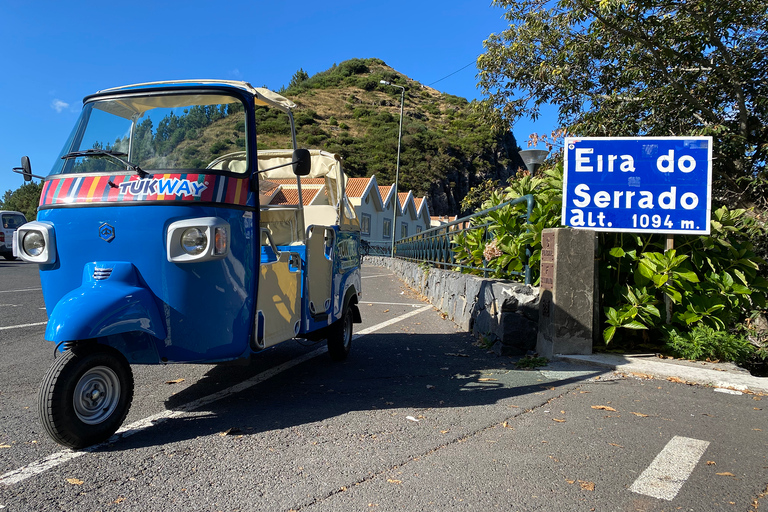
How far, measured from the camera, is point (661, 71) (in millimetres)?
10297

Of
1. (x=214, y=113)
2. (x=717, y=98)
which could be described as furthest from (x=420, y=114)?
(x=214, y=113)

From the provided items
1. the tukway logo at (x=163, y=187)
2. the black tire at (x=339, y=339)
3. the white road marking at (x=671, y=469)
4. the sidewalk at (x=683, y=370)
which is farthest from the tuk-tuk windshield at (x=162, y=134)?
the sidewalk at (x=683, y=370)

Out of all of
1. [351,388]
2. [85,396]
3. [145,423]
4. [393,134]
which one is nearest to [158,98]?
[85,396]

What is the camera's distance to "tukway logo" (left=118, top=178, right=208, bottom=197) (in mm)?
3797

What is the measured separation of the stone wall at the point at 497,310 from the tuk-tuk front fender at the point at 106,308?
12.7ft

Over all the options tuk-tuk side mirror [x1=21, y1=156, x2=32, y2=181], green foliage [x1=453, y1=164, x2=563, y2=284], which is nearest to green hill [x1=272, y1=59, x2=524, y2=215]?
green foliage [x1=453, y1=164, x2=563, y2=284]

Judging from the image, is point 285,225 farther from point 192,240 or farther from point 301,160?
point 192,240

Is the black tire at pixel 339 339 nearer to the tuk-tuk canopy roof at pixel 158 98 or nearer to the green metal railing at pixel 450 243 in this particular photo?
the green metal railing at pixel 450 243

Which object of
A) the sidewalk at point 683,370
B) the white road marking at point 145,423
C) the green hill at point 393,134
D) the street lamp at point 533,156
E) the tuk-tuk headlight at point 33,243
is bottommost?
the white road marking at point 145,423

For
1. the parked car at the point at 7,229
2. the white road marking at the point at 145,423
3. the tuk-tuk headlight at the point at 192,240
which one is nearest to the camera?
the white road marking at the point at 145,423

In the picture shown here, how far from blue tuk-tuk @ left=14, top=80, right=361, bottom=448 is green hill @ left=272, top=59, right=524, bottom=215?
58467 millimetres

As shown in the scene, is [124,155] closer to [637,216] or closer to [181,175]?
[181,175]

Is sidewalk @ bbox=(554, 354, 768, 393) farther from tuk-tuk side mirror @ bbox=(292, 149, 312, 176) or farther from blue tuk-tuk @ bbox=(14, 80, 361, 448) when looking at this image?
tuk-tuk side mirror @ bbox=(292, 149, 312, 176)

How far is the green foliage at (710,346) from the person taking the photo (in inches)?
224
